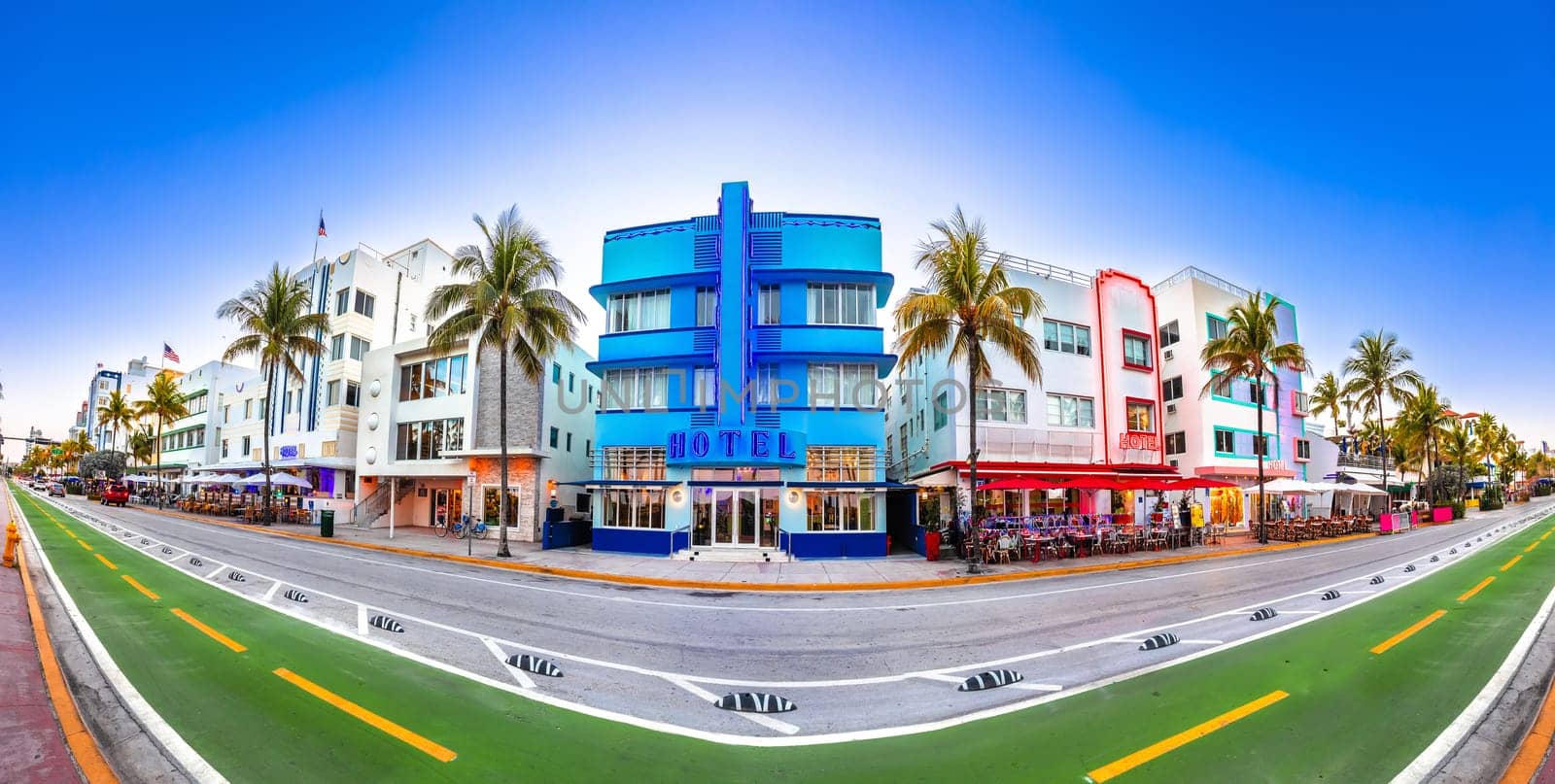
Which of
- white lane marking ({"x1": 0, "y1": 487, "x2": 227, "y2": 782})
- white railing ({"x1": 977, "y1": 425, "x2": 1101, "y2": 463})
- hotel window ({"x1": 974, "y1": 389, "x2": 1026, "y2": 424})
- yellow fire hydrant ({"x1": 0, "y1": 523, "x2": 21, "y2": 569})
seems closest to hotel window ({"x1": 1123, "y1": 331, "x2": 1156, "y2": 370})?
white railing ({"x1": 977, "y1": 425, "x2": 1101, "y2": 463})

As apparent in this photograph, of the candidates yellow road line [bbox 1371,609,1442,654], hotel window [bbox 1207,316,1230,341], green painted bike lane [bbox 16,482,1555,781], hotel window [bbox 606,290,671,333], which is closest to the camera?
green painted bike lane [bbox 16,482,1555,781]

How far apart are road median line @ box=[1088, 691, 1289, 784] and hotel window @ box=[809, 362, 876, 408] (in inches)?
725

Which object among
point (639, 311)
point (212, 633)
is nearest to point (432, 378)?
point (639, 311)

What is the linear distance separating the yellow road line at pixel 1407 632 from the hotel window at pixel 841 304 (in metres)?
18.2

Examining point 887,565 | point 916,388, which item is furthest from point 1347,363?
point 887,565

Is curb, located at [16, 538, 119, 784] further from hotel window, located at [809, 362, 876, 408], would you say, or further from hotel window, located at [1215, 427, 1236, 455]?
hotel window, located at [1215, 427, 1236, 455]

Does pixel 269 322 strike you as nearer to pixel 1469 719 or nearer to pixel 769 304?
pixel 769 304

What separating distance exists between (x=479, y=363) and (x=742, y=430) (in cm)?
1647

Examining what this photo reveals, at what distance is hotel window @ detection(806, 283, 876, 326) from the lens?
26234 mm

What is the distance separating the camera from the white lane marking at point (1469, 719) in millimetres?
5605

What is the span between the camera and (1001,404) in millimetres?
28734

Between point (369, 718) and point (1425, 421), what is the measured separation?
78.9 meters

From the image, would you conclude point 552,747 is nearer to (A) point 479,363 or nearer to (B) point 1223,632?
(B) point 1223,632

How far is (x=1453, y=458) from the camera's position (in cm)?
7450
